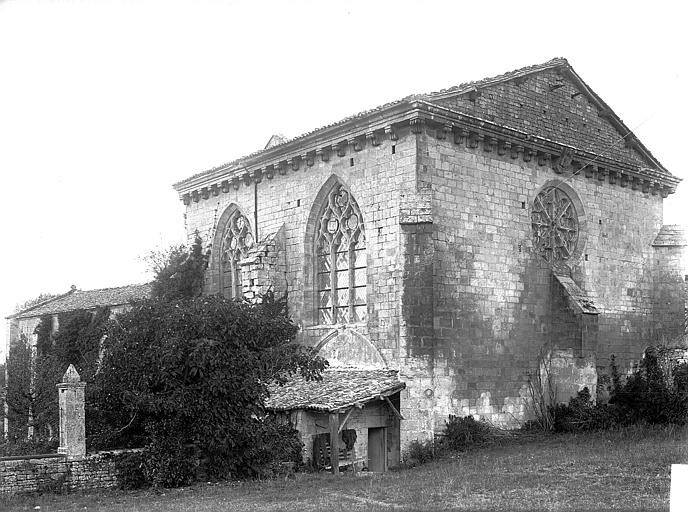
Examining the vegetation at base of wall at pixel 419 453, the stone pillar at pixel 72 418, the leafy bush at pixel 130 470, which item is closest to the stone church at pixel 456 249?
the vegetation at base of wall at pixel 419 453

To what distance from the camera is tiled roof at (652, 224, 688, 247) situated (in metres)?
24.8

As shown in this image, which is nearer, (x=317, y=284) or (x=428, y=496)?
(x=428, y=496)

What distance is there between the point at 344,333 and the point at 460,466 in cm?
518

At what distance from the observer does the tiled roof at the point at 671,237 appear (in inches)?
975

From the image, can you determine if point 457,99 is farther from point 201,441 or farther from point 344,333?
point 201,441

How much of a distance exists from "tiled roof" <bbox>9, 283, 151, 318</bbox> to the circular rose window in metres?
13.8

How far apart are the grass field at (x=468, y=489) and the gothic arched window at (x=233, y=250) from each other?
994cm

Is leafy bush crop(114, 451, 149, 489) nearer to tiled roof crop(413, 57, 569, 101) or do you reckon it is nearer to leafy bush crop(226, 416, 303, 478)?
leafy bush crop(226, 416, 303, 478)

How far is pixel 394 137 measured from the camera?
62.1 ft

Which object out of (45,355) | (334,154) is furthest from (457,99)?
(45,355)

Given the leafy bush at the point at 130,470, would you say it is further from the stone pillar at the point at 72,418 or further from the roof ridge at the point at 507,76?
the roof ridge at the point at 507,76

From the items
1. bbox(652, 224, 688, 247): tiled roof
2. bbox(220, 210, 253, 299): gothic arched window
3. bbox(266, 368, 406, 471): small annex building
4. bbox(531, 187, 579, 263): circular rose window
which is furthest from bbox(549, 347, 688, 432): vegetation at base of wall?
bbox(220, 210, 253, 299): gothic arched window

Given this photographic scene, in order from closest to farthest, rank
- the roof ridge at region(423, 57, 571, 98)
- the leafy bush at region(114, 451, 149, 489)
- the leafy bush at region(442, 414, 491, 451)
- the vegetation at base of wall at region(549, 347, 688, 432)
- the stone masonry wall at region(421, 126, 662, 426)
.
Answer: the leafy bush at region(114, 451, 149, 489), the leafy bush at region(442, 414, 491, 451), the stone masonry wall at region(421, 126, 662, 426), the roof ridge at region(423, 57, 571, 98), the vegetation at base of wall at region(549, 347, 688, 432)

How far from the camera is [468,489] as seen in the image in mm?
13227
